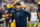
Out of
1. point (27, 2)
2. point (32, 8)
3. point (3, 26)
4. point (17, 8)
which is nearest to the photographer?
point (17, 8)

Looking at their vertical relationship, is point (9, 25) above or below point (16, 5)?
below

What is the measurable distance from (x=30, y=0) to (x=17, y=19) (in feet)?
31.1

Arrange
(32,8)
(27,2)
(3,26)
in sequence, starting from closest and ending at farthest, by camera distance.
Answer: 1. (3,26)
2. (32,8)
3. (27,2)

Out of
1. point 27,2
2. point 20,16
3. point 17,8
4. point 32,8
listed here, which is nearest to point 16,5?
point 17,8

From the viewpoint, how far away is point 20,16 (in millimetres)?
3789

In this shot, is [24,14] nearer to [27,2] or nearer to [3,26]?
[3,26]

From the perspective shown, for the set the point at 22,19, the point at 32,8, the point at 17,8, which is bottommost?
the point at 32,8

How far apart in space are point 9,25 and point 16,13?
1.92m

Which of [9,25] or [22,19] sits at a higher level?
[22,19]

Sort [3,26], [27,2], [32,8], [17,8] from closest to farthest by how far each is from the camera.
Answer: [17,8] → [3,26] → [32,8] → [27,2]

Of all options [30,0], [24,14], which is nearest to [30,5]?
[30,0]

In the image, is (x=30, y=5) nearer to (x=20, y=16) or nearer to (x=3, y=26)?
(x=3, y=26)

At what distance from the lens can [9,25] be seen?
18.3ft

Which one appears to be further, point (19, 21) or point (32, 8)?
point (32, 8)
